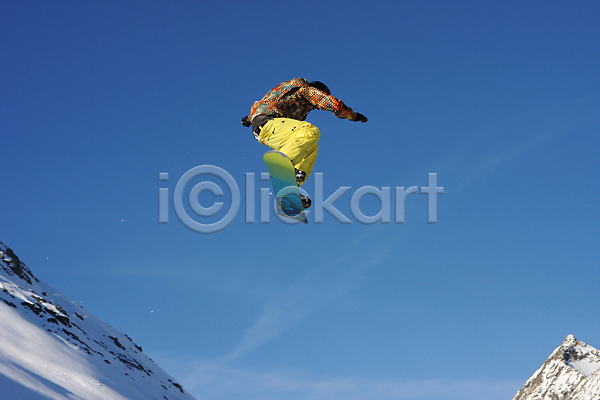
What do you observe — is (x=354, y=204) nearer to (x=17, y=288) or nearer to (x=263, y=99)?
(x=263, y=99)

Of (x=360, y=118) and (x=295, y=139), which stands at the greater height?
(x=360, y=118)

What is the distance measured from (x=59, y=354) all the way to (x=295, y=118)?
69.8 ft

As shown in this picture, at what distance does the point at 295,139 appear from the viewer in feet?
22.6

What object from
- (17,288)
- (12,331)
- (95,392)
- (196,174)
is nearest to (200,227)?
(196,174)

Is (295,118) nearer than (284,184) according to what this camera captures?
No

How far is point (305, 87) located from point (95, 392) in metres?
15.9

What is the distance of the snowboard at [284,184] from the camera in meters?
6.86

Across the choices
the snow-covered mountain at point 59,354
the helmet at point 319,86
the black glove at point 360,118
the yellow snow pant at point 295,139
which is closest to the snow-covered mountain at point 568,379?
the snow-covered mountain at point 59,354

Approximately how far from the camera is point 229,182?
9164mm

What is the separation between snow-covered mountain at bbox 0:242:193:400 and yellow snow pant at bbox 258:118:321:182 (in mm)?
6296

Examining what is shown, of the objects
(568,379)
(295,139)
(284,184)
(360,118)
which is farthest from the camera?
(568,379)

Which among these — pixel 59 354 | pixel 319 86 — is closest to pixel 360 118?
pixel 319 86

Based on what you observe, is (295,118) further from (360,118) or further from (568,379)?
(568,379)

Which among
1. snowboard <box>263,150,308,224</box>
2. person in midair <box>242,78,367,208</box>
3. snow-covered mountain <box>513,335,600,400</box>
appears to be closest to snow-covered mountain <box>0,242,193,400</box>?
snowboard <box>263,150,308,224</box>
